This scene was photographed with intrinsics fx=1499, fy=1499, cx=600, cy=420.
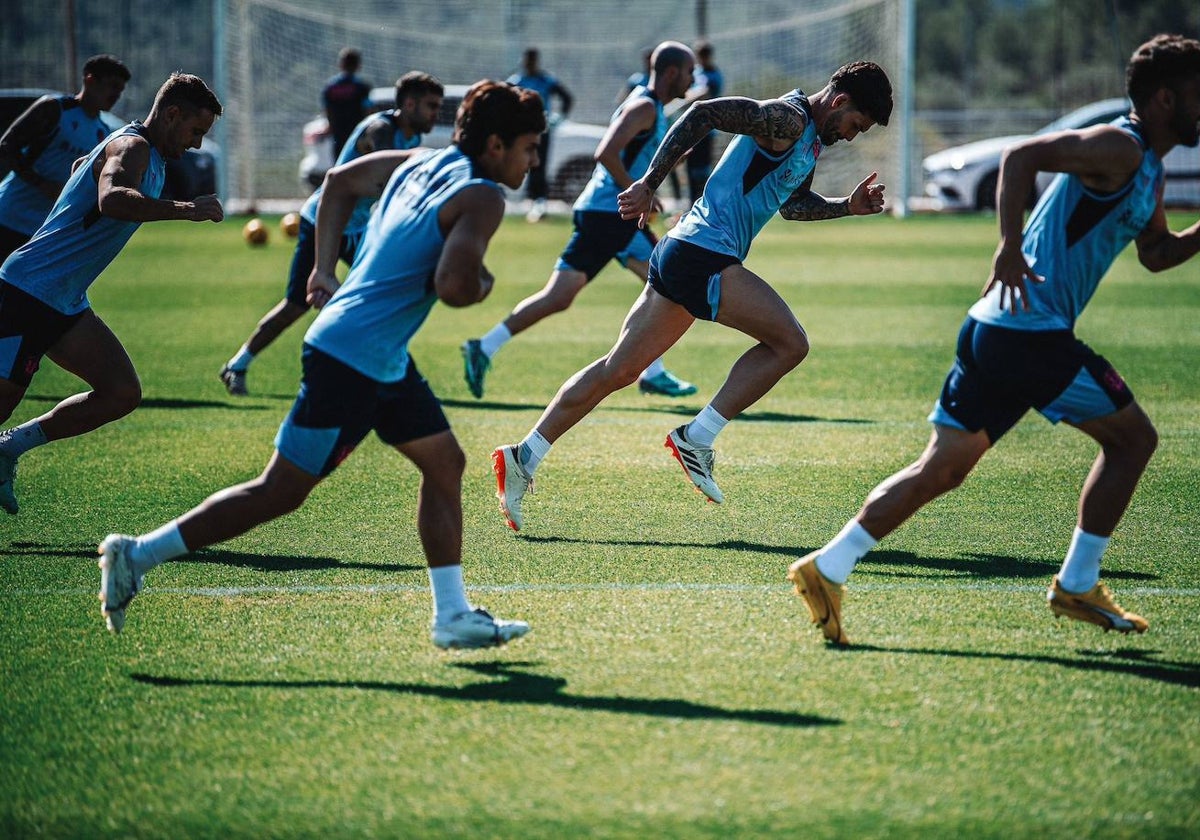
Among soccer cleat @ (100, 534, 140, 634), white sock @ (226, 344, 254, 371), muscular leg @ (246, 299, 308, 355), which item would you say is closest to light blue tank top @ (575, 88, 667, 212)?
muscular leg @ (246, 299, 308, 355)

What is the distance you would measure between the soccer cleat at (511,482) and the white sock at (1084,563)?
261 cm

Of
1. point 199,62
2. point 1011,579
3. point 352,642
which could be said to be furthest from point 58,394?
point 199,62

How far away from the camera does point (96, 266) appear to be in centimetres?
698

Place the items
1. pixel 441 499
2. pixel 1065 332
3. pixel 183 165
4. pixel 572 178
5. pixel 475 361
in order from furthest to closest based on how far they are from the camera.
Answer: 1. pixel 572 178
2. pixel 183 165
3. pixel 475 361
4. pixel 441 499
5. pixel 1065 332

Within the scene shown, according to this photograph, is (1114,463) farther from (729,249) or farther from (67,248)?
(67,248)

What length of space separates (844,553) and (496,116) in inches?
76.8

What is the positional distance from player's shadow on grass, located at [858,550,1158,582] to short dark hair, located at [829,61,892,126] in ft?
6.21

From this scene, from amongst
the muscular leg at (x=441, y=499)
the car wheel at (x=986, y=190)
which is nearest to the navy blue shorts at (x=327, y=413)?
the muscular leg at (x=441, y=499)

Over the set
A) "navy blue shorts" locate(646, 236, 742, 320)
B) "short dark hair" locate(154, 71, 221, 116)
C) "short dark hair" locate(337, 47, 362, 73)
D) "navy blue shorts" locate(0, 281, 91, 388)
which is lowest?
"navy blue shorts" locate(0, 281, 91, 388)

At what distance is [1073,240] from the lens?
5.19m

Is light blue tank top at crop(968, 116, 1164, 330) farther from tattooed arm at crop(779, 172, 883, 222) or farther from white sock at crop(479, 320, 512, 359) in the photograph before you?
white sock at crop(479, 320, 512, 359)

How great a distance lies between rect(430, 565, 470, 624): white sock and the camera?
207 inches

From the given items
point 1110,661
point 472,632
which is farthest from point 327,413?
point 1110,661

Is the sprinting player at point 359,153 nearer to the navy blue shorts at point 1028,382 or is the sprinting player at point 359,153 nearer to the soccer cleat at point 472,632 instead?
the soccer cleat at point 472,632
